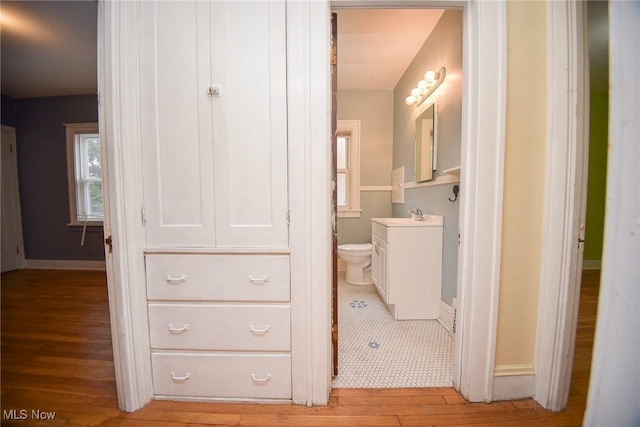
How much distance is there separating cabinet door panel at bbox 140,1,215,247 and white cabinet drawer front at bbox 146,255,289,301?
98mm

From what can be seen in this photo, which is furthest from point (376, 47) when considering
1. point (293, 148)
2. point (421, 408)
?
point (421, 408)

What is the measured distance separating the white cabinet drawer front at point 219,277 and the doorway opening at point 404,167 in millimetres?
366

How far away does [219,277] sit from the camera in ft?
3.90

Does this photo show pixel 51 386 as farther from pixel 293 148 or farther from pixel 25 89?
pixel 25 89

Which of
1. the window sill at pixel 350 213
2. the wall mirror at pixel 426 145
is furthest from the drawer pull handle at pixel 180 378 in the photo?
the window sill at pixel 350 213

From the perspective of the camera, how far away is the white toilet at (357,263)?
279 centimetres

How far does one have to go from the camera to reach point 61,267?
3625 mm

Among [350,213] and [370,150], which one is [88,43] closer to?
[370,150]

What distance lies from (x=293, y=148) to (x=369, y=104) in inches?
105

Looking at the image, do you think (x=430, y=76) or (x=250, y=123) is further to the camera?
(x=430, y=76)

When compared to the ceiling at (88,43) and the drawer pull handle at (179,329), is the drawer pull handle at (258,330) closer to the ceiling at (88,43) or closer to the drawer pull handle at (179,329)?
the drawer pull handle at (179,329)

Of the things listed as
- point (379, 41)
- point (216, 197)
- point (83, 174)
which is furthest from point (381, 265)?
point (83, 174)

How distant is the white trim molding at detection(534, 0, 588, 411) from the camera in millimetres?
1102

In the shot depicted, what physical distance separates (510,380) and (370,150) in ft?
9.28
